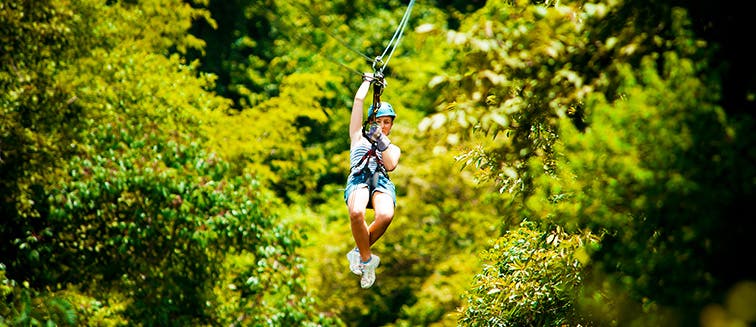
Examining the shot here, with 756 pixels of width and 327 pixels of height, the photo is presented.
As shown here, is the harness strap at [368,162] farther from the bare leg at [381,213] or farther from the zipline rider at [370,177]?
the bare leg at [381,213]

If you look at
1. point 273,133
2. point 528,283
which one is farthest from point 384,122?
point 273,133

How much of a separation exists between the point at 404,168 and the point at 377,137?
899cm

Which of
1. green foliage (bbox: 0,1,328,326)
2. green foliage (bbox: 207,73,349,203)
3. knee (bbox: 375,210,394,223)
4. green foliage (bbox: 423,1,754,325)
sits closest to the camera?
green foliage (bbox: 423,1,754,325)

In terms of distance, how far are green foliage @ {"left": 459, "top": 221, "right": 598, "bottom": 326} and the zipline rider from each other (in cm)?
114

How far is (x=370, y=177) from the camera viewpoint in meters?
5.69

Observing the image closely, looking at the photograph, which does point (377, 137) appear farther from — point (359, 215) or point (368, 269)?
point (368, 269)

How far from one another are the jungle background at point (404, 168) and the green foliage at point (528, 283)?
0.07 ft

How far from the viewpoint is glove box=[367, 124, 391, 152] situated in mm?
5543

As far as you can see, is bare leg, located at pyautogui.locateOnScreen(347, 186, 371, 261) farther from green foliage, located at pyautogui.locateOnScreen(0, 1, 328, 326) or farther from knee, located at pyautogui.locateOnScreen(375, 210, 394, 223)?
green foliage, located at pyautogui.locateOnScreen(0, 1, 328, 326)

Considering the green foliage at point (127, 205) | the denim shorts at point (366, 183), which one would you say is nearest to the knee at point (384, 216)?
the denim shorts at point (366, 183)

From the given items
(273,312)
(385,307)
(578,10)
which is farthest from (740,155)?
(385,307)

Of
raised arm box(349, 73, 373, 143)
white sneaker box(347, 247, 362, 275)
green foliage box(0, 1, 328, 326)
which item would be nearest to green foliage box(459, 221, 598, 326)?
white sneaker box(347, 247, 362, 275)

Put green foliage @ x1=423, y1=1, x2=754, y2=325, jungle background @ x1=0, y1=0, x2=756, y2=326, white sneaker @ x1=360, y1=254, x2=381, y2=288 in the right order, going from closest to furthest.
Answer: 1. green foliage @ x1=423, y1=1, x2=754, y2=325
2. jungle background @ x1=0, y1=0, x2=756, y2=326
3. white sneaker @ x1=360, y1=254, x2=381, y2=288

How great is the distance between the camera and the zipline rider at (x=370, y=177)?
5.53 m
